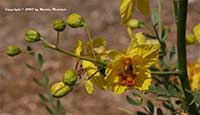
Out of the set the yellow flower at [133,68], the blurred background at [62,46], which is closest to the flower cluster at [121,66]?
the yellow flower at [133,68]

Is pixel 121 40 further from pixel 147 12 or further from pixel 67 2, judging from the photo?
pixel 147 12

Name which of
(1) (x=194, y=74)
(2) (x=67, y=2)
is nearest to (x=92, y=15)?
(2) (x=67, y=2)

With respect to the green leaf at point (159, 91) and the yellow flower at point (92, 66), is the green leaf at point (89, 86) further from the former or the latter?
the green leaf at point (159, 91)

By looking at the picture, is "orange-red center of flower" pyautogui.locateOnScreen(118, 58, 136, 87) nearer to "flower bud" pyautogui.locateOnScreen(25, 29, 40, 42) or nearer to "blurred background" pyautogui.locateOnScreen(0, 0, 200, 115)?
"flower bud" pyautogui.locateOnScreen(25, 29, 40, 42)

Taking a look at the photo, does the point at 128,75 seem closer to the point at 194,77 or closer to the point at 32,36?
the point at 32,36

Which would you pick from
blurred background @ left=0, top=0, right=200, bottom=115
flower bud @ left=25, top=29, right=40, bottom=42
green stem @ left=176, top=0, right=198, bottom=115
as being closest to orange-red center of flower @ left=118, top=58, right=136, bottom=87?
green stem @ left=176, top=0, right=198, bottom=115
